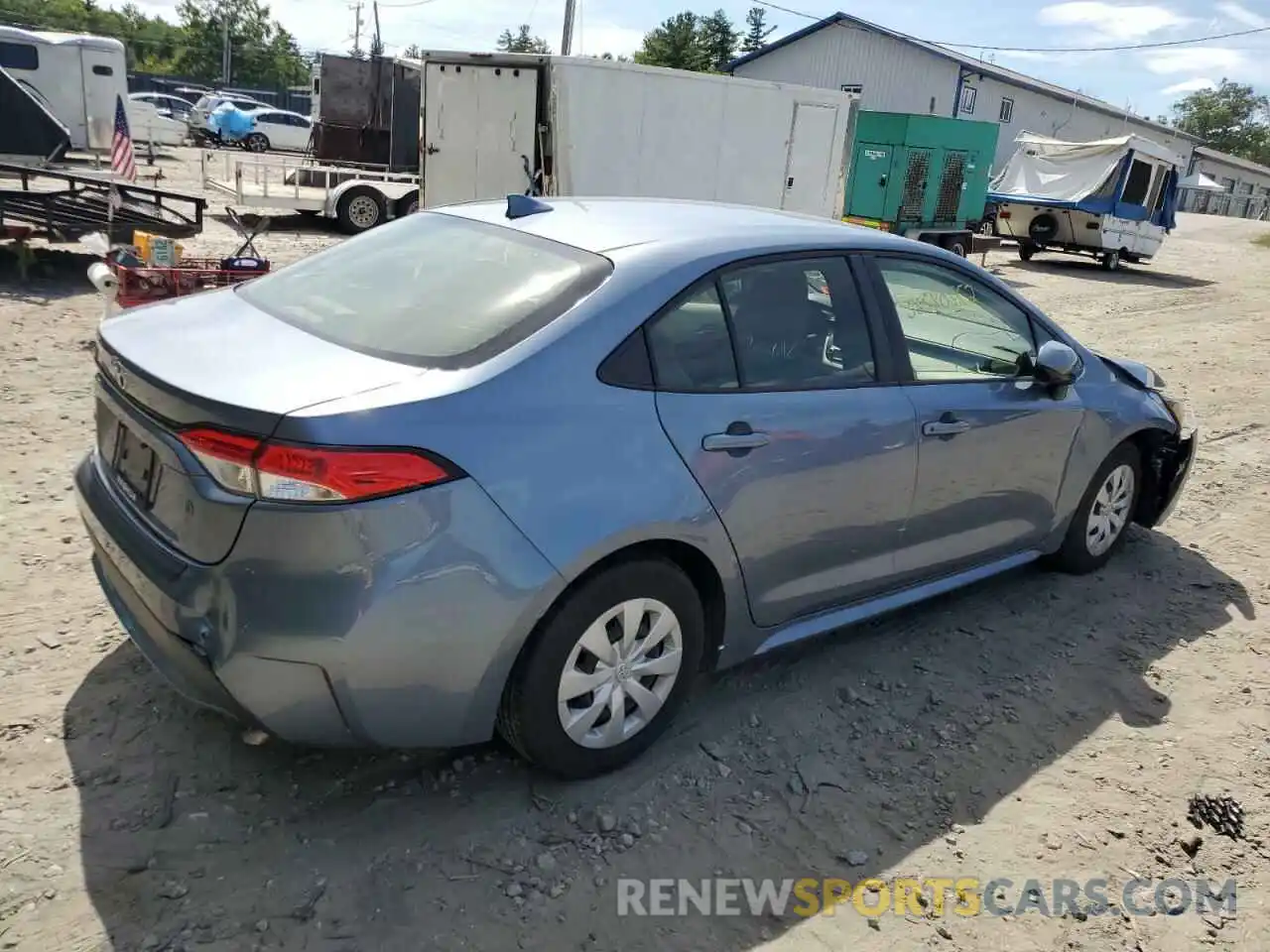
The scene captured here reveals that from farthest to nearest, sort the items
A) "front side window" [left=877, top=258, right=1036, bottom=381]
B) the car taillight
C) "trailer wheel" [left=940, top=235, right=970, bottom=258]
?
"trailer wheel" [left=940, top=235, right=970, bottom=258]
"front side window" [left=877, top=258, right=1036, bottom=381]
the car taillight

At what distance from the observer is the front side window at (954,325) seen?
11.8 ft

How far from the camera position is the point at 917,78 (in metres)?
35.5

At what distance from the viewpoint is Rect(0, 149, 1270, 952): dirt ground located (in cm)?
245

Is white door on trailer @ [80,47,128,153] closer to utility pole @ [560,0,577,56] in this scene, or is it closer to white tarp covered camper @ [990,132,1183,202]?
utility pole @ [560,0,577,56]

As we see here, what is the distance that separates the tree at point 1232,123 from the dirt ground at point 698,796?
105567 millimetres

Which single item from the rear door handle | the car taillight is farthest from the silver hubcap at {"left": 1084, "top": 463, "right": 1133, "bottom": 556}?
the car taillight

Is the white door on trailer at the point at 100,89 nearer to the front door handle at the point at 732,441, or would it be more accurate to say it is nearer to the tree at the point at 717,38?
the front door handle at the point at 732,441

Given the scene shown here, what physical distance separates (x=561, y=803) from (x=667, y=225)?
6.08 feet

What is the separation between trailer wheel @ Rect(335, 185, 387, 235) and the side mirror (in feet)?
45.2

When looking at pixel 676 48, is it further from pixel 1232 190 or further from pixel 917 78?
pixel 1232 190

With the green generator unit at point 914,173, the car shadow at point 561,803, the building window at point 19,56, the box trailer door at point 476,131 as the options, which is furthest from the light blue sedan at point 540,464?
the building window at point 19,56

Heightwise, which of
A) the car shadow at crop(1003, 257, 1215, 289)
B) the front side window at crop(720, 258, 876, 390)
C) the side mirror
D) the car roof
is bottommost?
the car shadow at crop(1003, 257, 1215, 289)

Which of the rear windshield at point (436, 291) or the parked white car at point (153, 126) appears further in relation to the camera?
the parked white car at point (153, 126)

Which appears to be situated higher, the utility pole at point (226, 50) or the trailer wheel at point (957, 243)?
the utility pole at point (226, 50)
